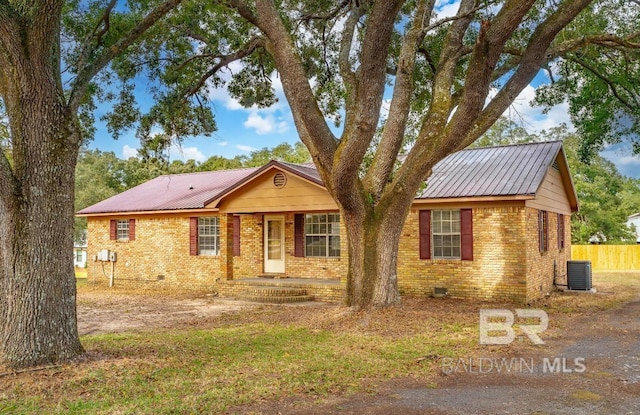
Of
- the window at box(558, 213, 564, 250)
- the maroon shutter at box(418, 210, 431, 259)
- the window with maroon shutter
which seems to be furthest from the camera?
the window with maroon shutter

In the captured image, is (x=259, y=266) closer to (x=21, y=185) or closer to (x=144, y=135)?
(x=144, y=135)

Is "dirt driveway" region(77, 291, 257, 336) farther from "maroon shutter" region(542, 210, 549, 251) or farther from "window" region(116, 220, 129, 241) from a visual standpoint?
"maroon shutter" region(542, 210, 549, 251)

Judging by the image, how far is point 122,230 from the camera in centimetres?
2133

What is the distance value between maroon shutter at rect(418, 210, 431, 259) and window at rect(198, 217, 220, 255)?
7.51 metres

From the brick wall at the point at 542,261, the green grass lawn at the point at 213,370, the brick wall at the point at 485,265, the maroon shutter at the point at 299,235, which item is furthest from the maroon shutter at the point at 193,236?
the brick wall at the point at 542,261

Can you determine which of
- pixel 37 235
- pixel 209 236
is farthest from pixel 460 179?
pixel 37 235

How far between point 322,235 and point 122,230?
29.5 ft

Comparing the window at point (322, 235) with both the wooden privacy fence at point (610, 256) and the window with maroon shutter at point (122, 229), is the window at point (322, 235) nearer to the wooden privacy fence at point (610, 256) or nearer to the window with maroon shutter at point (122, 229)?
the window with maroon shutter at point (122, 229)

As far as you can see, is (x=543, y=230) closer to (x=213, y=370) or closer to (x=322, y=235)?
(x=322, y=235)

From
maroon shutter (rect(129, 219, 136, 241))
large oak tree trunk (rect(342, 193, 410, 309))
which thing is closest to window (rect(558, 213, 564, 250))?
large oak tree trunk (rect(342, 193, 410, 309))

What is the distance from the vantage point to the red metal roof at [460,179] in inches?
569

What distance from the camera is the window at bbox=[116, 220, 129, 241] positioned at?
21.2 metres

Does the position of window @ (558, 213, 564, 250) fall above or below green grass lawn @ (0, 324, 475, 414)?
above

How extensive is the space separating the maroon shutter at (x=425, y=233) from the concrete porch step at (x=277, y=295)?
3512 millimetres
